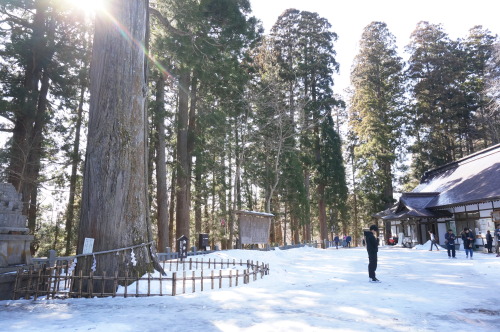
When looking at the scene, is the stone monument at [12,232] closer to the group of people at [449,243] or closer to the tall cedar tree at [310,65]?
the group of people at [449,243]

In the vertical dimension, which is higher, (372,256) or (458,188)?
(458,188)

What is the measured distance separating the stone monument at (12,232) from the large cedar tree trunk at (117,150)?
44.5 inches

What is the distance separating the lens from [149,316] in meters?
4.55

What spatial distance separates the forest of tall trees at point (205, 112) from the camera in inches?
295

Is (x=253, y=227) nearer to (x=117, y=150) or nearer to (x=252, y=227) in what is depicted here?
(x=252, y=227)

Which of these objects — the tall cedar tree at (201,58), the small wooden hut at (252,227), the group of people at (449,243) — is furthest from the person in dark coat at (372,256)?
the tall cedar tree at (201,58)

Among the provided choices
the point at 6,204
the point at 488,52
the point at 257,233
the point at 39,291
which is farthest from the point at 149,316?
the point at 488,52

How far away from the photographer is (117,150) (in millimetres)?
7184

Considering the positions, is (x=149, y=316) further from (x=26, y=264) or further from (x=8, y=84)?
(x=8, y=84)

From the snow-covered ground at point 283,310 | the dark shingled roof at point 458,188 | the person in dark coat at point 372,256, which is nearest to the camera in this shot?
the snow-covered ground at point 283,310

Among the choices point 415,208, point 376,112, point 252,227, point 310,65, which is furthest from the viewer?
point 376,112

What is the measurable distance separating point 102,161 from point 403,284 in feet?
23.4

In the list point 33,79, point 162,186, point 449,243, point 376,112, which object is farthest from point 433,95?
point 33,79

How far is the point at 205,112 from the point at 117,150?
9913 millimetres
